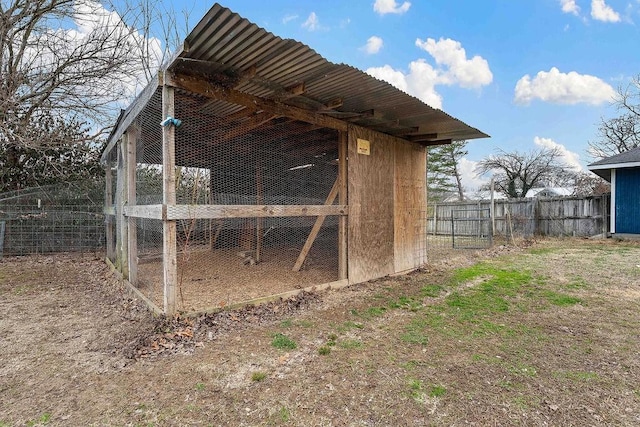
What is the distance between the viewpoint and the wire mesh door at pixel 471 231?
8859 mm

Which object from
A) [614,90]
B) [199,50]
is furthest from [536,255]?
[614,90]

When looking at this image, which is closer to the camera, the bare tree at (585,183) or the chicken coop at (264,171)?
the chicken coop at (264,171)

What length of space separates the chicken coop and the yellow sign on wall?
1cm

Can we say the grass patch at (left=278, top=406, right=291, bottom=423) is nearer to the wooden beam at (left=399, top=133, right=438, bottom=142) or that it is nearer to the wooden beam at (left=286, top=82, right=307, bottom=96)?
the wooden beam at (left=286, top=82, right=307, bottom=96)

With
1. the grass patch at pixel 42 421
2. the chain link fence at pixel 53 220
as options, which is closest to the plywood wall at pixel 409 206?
the grass patch at pixel 42 421

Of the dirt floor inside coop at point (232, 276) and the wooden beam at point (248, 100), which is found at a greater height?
the wooden beam at point (248, 100)

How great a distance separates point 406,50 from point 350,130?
5749mm

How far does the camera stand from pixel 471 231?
1049cm

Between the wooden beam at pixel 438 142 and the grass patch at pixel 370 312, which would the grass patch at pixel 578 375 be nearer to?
the grass patch at pixel 370 312

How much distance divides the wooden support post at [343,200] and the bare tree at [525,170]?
16613mm

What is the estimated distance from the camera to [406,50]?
8.79m

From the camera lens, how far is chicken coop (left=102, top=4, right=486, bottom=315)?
280 centimetres

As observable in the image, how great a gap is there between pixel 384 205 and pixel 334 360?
298 cm

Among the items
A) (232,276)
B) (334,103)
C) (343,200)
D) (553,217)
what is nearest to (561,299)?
(343,200)
